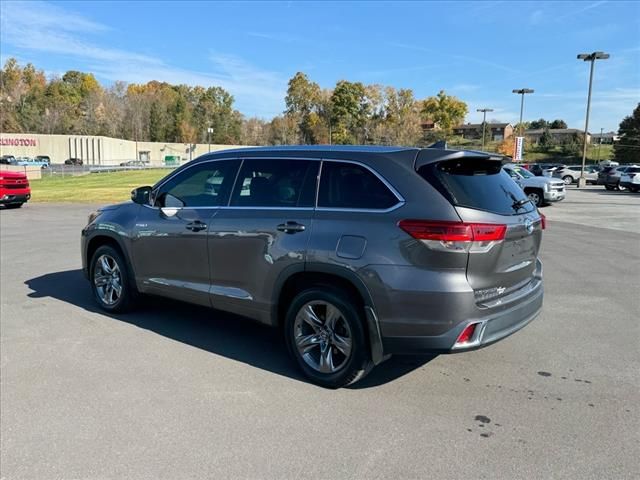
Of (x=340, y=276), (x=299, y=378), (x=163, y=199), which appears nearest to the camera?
(x=340, y=276)

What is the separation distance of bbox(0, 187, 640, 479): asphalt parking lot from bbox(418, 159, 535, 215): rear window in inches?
56.0

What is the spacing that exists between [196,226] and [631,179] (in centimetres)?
3496

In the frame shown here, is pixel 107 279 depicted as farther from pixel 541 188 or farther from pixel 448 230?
pixel 541 188

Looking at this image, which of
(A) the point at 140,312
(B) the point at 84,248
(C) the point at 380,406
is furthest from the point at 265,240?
(B) the point at 84,248

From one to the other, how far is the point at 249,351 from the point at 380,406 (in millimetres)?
1540

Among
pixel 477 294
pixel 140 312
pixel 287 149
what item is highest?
pixel 287 149

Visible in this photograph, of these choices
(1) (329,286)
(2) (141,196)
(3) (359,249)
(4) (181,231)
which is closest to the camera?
(3) (359,249)

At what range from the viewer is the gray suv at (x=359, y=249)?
11.2 ft

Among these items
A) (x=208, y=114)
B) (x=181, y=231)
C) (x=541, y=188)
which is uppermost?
(x=208, y=114)

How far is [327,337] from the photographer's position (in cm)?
394

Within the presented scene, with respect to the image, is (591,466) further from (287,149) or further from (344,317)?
(287,149)

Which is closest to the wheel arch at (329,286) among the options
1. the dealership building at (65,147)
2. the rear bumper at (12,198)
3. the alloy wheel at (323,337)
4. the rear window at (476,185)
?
the alloy wheel at (323,337)

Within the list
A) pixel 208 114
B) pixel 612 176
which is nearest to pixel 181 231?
pixel 612 176

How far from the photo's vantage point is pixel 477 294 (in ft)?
11.4
